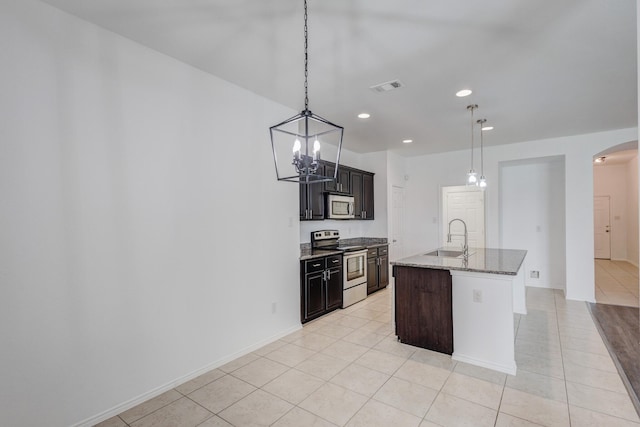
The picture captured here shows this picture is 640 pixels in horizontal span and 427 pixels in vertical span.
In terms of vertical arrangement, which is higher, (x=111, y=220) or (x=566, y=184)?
(x=566, y=184)

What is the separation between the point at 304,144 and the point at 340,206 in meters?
1.31

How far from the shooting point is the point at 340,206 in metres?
5.22

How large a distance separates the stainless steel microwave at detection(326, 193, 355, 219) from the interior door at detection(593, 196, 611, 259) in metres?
8.31

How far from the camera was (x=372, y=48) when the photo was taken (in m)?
2.48

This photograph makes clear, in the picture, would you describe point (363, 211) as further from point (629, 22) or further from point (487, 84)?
point (629, 22)

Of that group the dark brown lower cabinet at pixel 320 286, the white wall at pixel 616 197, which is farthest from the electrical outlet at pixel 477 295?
the white wall at pixel 616 197

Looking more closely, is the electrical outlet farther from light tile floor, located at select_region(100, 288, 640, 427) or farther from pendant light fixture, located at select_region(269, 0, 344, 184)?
pendant light fixture, located at select_region(269, 0, 344, 184)

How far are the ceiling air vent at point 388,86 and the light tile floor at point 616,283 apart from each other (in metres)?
4.90

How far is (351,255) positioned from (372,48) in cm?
315

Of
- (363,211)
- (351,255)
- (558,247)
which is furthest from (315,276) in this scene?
(558,247)

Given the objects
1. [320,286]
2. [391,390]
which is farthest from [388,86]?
[391,390]

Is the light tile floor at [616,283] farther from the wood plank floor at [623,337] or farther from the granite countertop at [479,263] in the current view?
the granite countertop at [479,263]

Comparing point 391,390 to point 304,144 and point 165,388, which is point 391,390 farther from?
point 304,144

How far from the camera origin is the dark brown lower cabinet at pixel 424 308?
3.16 metres
